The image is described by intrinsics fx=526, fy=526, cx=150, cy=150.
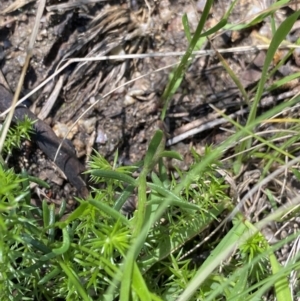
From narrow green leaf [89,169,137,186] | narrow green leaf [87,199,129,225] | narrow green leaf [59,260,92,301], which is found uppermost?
narrow green leaf [89,169,137,186]

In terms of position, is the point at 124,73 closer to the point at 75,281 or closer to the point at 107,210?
the point at 107,210

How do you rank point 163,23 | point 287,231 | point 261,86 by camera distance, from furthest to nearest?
point 163,23
point 287,231
point 261,86

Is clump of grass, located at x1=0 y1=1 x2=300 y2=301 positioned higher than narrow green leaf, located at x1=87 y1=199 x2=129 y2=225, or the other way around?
narrow green leaf, located at x1=87 y1=199 x2=129 y2=225

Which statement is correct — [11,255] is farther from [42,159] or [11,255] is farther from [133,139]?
[133,139]

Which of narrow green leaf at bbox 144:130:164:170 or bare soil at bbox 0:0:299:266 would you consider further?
bare soil at bbox 0:0:299:266

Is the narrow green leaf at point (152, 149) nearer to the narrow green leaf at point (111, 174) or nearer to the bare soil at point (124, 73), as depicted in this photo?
the narrow green leaf at point (111, 174)

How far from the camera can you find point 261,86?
1.62 meters

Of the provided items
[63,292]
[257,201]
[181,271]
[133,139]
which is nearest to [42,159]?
[133,139]

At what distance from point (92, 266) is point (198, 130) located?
2.26 ft

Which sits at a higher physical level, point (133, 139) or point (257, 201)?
point (133, 139)

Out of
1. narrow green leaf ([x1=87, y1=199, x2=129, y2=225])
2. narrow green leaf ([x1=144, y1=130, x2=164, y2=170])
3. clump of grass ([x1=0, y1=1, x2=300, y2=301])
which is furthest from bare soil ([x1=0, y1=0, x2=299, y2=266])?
narrow green leaf ([x1=87, y1=199, x2=129, y2=225])

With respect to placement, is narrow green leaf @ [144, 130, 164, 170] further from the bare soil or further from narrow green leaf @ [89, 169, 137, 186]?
the bare soil

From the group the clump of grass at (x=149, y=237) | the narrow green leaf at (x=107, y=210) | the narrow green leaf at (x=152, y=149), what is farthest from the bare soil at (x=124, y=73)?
the narrow green leaf at (x=107, y=210)

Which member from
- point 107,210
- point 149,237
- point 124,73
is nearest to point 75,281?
point 107,210
